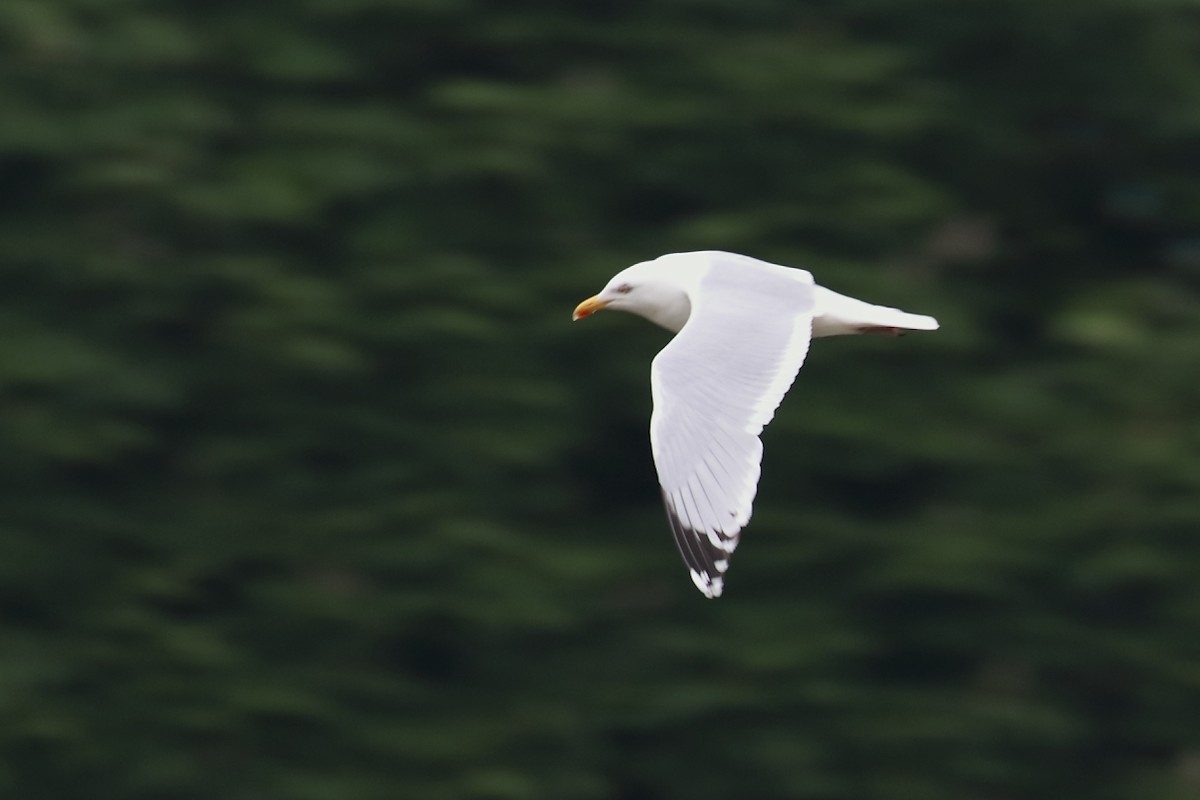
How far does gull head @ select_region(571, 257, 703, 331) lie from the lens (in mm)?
4043

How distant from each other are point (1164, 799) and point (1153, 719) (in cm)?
19

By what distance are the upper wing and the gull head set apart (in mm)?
69

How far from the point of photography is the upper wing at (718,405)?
11.1 ft

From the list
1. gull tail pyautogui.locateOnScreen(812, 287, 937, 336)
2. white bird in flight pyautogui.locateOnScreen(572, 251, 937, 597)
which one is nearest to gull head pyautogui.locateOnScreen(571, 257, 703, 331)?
white bird in flight pyautogui.locateOnScreen(572, 251, 937, 597)

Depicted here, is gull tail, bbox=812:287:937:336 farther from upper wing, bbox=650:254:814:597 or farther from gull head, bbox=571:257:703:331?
gull head, bbox=571:257:703:331

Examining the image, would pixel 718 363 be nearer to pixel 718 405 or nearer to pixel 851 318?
pixel 718 405

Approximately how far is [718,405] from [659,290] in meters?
0.59

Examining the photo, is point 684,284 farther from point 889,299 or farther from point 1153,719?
point 1153,719

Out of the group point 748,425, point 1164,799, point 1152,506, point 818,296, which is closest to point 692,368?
point 748,425

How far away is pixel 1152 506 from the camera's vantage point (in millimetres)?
5168

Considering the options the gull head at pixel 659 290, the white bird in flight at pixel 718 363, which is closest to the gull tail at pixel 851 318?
the white bird in flight at pixel 718 363

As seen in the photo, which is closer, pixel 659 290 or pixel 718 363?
pixel 718 363

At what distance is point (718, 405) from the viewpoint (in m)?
3.54

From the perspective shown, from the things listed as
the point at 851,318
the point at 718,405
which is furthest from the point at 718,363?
the point at 851,318
